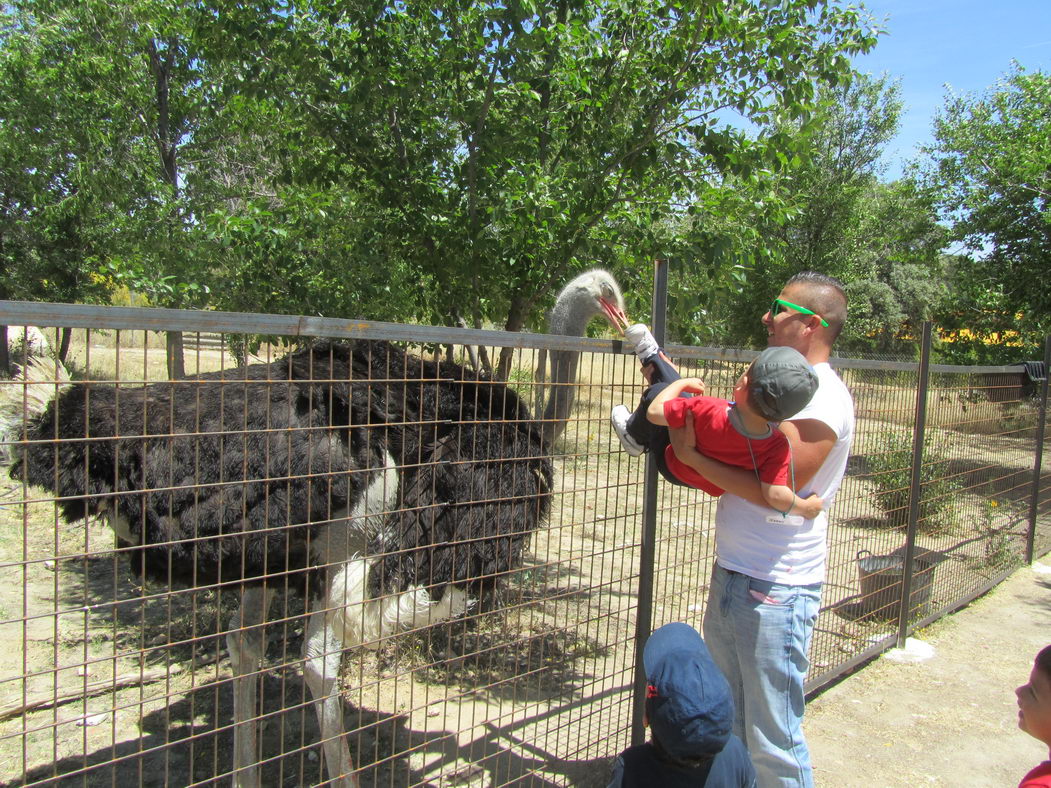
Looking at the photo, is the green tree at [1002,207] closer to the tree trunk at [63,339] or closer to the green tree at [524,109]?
the green tree at [524,109]

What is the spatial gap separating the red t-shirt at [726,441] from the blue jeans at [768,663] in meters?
0.36

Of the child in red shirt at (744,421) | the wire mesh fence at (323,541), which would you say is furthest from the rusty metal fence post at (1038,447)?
the child in red shirt at (744,421)

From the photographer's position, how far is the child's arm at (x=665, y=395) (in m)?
2.11

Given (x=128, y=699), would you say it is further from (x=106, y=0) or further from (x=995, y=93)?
(x=995, y=93)

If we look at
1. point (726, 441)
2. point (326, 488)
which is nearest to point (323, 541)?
point (326, 488)

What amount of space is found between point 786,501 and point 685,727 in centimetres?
68

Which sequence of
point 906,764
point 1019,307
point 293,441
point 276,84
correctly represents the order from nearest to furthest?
point 293,441
point 906,764
point 276,84
point 1019,307

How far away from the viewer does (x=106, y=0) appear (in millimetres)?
8125

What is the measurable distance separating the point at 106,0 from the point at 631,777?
9161 millimetres

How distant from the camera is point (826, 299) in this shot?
2209 millimetres

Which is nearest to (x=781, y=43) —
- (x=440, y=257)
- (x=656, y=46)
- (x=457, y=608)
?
(x=656, y=46)

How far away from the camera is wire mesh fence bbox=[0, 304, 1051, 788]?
1.90 m

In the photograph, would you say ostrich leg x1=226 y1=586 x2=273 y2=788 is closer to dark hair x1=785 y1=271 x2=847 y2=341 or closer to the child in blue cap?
the child in blue cap

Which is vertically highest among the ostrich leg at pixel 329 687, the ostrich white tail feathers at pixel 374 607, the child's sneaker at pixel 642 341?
the child's sneaker at pixel 642 341
